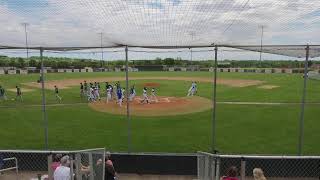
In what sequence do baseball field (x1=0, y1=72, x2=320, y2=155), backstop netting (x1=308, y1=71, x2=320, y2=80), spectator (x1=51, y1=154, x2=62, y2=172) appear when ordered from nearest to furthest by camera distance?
spectator (x1=51, y1=154, x2=62, y2=172) → baseball field (x1=0, y1=72, x2=320, y2=155) → backstop netting (x1=308, y1=71, x2=320, y2=80)

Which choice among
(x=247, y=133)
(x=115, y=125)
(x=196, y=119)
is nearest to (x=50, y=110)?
(x=115, y=125)

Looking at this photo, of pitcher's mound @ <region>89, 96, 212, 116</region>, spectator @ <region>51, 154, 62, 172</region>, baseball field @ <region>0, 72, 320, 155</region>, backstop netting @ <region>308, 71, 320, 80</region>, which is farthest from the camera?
backstop netting @ <region>308, 71, 320, 80</region>

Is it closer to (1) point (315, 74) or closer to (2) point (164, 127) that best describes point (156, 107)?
(2) point (164, 127)

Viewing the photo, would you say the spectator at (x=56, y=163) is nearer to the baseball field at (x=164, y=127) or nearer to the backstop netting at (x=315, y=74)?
the baseball field at (x=164, y=127)

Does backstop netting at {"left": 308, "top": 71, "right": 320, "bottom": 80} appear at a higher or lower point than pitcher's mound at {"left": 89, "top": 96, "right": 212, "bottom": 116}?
higher

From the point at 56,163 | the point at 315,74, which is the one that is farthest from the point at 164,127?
the point at 315,74

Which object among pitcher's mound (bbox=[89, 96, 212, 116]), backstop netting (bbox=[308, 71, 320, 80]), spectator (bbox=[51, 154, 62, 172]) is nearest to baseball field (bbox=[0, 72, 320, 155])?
pitcher's mound (bbox=[89, 96, 212, 116])

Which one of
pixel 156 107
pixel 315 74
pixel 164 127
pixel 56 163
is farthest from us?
pixel 315 74

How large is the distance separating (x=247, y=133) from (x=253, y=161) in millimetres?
6705

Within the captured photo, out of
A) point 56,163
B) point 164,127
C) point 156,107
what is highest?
point 56,163

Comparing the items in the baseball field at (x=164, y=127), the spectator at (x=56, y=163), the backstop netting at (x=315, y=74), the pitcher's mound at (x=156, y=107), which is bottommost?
the baseball field at (x=164, y=127)

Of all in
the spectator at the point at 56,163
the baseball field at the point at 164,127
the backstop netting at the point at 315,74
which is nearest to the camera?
the spectator at the point at 56,163

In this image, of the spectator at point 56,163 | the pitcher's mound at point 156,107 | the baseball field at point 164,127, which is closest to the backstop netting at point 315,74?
the baseball field at point 164,127

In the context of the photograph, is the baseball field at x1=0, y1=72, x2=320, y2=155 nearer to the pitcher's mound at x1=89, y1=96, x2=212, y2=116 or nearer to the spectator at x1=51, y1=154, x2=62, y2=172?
the pitcher's mound at x1=89, y1=96, x2=212, y2=116
